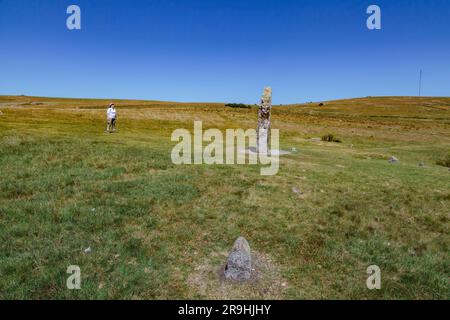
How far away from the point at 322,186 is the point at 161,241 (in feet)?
31.1

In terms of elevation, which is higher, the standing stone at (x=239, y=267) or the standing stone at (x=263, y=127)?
the standing stone at (x=263, y=127)

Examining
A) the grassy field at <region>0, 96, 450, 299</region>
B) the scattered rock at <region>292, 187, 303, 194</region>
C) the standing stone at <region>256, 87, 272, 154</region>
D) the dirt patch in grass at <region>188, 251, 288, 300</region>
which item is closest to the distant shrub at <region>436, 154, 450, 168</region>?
the grassy field at <region>0, 96, 450, 299</region>

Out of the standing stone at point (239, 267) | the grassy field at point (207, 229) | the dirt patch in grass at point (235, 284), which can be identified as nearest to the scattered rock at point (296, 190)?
the grassy field at point (207, 229)

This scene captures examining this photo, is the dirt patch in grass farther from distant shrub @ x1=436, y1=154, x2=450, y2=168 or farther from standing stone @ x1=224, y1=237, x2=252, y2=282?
distant shrub @ x1=436, y1=154, x2=450, y2=168

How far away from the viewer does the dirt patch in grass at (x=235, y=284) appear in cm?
914

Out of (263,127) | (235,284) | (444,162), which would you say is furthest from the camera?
(444,162)

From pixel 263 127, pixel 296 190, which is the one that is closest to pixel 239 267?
pixel 296 190

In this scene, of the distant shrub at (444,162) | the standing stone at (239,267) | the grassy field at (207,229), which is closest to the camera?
→ the grassy field at (207,229)

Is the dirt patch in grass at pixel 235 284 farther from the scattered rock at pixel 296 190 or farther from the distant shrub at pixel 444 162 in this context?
the distant shrub at pixel 444 162

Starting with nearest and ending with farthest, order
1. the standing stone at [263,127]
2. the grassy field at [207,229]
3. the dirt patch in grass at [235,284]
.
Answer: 1. the dirt patch in grass at [235,284]
2. the grassy field at [207,229]
3. the standing stone at [263,127]

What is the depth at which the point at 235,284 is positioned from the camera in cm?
951

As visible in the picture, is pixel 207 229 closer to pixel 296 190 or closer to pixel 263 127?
pixel 296 190

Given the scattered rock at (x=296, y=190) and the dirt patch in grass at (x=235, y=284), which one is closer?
the dirt patch in grass at (x=235, y=284)
